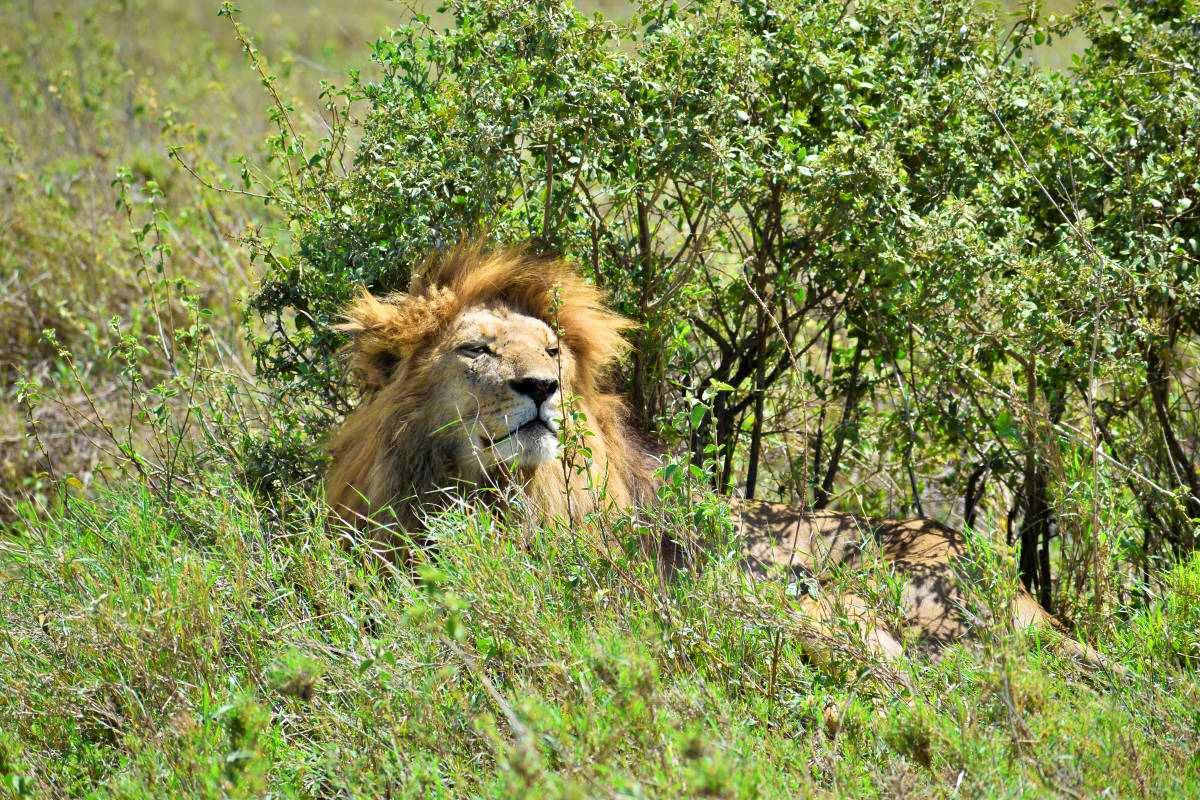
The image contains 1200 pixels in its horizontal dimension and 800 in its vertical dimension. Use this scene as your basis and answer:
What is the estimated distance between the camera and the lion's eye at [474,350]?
3.75 metres

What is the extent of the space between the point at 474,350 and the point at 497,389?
0.16 metres

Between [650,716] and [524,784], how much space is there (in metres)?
0.42

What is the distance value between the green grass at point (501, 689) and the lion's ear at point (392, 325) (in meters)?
0.58

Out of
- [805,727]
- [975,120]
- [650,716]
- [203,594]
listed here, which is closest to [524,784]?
[650,716]

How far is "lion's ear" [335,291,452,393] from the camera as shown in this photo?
12.6ft

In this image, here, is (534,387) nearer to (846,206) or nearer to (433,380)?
(433,380)

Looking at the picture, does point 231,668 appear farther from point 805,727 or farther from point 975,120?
point 975,120

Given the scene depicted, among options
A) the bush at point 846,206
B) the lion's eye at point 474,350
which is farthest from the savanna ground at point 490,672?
the lion's eye at point 474,350

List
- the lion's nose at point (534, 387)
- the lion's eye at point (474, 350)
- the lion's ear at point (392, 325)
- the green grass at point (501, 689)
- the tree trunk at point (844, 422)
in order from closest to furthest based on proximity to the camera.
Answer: the green grass at point (501, 689) < the lion's nose at point (534, 387) < the lion's eye at point (474, 350) < the lion's ear at point (392, 325) < the tree trunk at point (844, 422)

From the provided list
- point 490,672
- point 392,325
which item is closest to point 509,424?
point 392,325

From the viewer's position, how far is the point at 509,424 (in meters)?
3.65

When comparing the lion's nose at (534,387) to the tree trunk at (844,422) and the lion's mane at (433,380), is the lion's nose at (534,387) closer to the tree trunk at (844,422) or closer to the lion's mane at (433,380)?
the lion's mane at (433,380)

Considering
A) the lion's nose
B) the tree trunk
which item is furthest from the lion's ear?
the tree trunk

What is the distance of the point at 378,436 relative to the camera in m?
3.89
